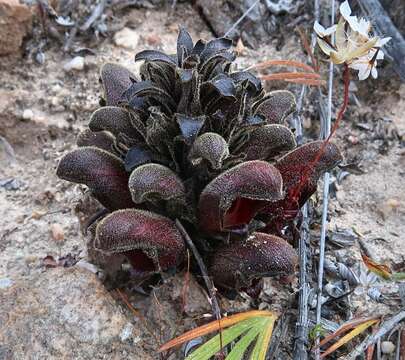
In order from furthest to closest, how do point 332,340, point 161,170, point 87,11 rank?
1. point 87,11
2. point 332,340
3. point 161,170

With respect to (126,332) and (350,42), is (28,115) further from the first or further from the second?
(350,42)

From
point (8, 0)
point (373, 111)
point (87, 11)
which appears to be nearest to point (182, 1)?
point (87, 11)

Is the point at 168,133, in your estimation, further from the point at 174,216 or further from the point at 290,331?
the point at 290,331

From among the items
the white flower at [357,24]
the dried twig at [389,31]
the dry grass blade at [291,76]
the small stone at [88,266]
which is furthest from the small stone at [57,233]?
the dried twig at [389,31]

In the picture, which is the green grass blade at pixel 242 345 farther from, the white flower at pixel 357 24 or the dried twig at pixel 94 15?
the dried twig at pixel 94 15

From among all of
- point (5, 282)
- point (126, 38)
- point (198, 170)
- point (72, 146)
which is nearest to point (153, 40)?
point (126, 38)

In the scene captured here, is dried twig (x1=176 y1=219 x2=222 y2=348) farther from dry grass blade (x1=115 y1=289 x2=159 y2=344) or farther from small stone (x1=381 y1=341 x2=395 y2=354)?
small stone (x1=381 y1=341 x2=395 y2=354)
